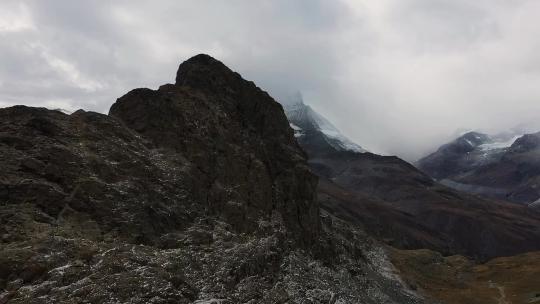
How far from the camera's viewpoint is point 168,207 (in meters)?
42.3

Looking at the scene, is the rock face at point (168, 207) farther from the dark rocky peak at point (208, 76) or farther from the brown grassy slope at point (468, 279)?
the brown grassy slope at point (468, 279)

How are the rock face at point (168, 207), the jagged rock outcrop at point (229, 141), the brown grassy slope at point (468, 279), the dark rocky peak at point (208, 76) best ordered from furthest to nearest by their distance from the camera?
the brown grassy slope at point (468, 279) → the dark rocky peak at point (208, 76) → the jagged rock outcrop at point (229, 141) → the rock face at point (168, 207)

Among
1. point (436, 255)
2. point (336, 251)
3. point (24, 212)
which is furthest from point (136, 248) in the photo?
point (436, 255)

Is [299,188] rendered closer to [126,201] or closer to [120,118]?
[120,118]

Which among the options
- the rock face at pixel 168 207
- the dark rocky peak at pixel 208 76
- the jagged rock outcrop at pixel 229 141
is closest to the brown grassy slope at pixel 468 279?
the rock face at pixel 168 207

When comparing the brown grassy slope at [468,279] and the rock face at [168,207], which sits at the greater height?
the rock face at [168,207]

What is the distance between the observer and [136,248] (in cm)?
3462

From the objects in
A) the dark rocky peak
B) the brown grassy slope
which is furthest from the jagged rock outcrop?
the brown grassy slope

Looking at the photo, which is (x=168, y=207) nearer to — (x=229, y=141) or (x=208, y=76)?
(x=229, y=141)

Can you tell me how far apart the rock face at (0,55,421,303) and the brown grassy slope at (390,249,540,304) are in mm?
26244

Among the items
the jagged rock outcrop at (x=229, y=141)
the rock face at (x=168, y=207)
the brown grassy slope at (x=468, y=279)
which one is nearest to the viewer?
the rock face at (x=168, y=207)

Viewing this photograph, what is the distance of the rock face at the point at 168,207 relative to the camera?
3081 cm

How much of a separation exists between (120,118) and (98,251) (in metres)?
24.1

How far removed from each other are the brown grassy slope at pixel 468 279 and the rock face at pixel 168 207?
2624 cm
